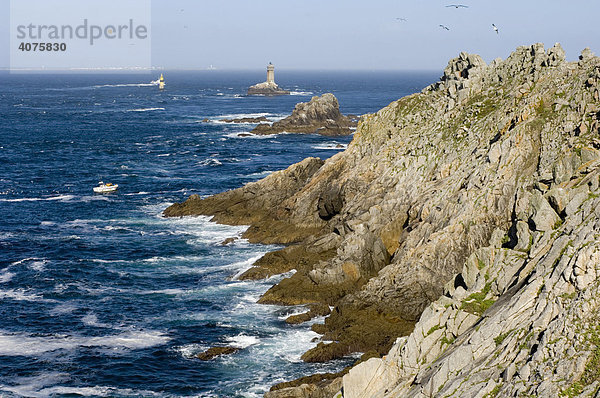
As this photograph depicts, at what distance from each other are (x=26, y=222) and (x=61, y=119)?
389 feet

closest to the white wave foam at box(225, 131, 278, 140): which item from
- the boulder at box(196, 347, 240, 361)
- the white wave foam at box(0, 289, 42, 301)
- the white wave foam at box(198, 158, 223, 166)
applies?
the white wave foam at box(198, 158, 223, 166)

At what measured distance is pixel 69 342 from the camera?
5209cm

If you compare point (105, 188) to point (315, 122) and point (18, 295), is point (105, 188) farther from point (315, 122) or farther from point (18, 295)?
point (315, 122)

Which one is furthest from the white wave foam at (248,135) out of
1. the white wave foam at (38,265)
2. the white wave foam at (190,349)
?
the white wave foam at (190,349)

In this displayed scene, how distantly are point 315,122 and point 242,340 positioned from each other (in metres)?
126

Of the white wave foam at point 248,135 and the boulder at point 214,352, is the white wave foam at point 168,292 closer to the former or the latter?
the boulder at point 214,352

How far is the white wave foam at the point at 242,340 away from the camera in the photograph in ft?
165

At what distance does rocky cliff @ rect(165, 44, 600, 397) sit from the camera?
32.7m

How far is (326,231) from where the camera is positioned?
2717 inches

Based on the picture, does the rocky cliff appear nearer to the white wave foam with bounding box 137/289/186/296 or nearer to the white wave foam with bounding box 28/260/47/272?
the white wave foam with bounding box 137/289/186/296

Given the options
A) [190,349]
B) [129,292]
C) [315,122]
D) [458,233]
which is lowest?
[190,349]

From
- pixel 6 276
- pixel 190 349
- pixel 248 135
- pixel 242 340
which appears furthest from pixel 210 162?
pixel 190 349

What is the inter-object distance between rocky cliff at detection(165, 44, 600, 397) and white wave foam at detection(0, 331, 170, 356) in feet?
32.8

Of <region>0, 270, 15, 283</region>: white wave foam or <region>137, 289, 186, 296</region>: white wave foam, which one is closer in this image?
<region>137, 289, 186, 296</region>: white wave foam
